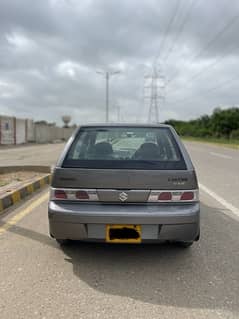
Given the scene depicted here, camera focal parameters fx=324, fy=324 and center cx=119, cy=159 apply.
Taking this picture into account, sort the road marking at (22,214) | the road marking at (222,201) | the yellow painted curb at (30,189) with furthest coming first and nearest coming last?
the yellow painted curb at (30,189) → the road marking at (222,201) → the road marking at (22,214)

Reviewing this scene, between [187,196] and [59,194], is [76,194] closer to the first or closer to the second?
[59,194]

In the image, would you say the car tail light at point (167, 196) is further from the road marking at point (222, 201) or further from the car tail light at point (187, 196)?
the road marking at point (222, 201)

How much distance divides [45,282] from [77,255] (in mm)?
717

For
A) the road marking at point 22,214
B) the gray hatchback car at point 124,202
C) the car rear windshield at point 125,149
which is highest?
the car rear windshield at point 125,149

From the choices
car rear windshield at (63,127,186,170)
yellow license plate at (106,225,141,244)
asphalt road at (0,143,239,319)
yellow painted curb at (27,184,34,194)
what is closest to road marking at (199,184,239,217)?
asphalt road at (0,143,239,319)

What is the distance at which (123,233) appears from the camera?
3441 mm

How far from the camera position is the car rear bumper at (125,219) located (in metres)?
3.36

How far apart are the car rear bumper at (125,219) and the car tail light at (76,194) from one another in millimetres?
65

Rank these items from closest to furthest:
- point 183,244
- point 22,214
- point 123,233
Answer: point 123,233, point 183,244, point 22,214

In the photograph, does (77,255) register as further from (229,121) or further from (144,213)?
(229,121)

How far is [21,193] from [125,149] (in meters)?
3.41

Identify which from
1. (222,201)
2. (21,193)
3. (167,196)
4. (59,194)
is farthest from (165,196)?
(21,193)

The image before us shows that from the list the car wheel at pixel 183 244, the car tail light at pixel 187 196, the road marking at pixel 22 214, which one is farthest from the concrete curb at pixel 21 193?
the car tail light at pixel 187 196

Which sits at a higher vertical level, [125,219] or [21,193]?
[125,219]
